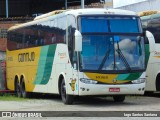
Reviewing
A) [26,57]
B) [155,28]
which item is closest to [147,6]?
[26,57]

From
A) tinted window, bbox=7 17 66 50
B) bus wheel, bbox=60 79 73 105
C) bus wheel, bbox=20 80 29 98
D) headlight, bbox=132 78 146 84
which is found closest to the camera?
headlight, bbox=132 78 146 84

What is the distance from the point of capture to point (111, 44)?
20141mm

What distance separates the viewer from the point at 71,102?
21.1m

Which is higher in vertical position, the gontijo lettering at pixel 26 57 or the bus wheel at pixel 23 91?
the gontijo lettering at pixel 26 57

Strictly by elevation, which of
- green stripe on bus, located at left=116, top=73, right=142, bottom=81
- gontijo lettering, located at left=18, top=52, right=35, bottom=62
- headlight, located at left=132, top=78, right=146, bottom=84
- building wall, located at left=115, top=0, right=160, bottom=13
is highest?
building wall, located at left=115, top=0, right=160, bottom=13

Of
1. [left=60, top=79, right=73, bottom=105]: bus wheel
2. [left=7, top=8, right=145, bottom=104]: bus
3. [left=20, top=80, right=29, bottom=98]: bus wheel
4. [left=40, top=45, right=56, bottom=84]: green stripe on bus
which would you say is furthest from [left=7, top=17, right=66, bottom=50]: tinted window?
[left=20, top=80, right=29, bottom=98]: bus wheel

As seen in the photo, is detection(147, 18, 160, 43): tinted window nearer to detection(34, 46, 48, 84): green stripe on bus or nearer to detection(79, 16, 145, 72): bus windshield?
detection(79, 16, 145, 72): bus windshield

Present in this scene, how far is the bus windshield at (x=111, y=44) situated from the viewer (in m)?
19.8

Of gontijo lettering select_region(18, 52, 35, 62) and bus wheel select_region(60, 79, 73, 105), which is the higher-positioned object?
gontijo lettering select_region(18, 52, 35, 62)

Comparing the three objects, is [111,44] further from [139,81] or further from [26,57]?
[26,57]

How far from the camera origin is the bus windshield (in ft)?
65.1

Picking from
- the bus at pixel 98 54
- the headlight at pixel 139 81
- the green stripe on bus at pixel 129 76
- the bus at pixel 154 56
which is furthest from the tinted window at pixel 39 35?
the bus at pixel 154 56

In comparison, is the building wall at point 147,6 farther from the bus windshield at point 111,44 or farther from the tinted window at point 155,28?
the bus windshield at point 111,44

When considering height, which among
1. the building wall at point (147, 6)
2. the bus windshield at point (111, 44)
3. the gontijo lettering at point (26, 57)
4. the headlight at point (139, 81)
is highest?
the building wall at point (147, 6)
